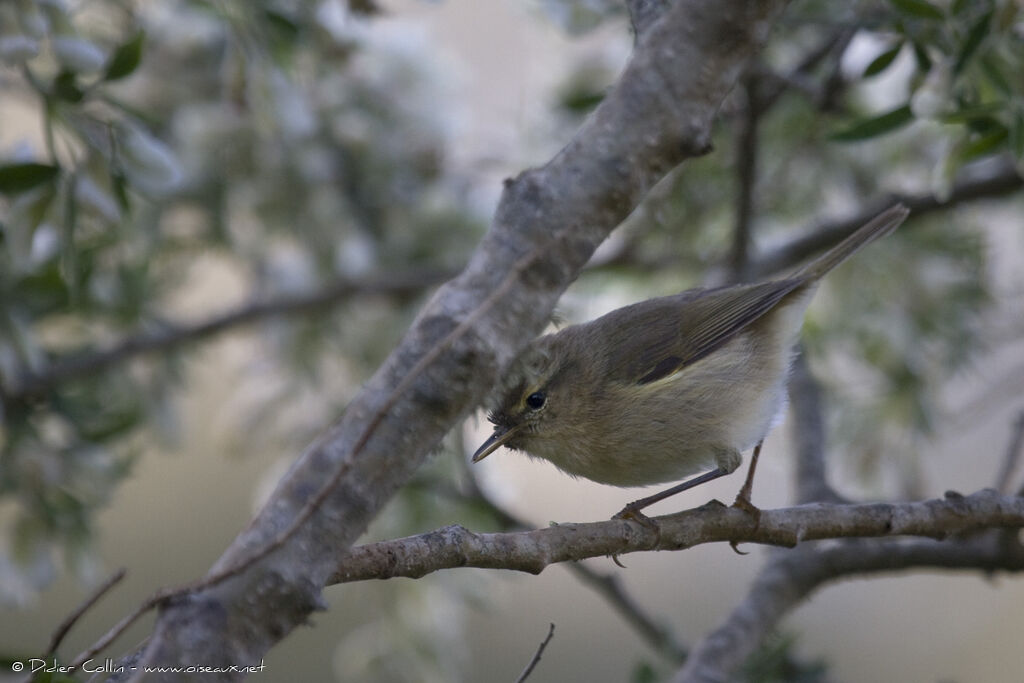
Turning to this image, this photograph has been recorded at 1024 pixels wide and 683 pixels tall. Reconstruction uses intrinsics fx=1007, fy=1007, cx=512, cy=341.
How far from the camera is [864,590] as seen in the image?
596 cm

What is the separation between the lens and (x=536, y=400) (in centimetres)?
227

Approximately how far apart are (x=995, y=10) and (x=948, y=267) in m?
1.30

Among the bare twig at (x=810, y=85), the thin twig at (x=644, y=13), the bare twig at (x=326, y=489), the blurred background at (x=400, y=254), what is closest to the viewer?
the bare twig at (x=326, y=489)

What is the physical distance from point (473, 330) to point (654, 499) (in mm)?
1055

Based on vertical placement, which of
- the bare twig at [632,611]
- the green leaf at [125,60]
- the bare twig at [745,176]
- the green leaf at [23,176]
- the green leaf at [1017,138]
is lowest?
the green leaf at [23,176]

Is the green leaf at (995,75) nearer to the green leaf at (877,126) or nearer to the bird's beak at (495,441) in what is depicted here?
the green leaf at (877,126)

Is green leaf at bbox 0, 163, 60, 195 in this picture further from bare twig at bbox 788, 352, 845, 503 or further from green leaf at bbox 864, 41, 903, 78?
bare twig at bbox 788, 352, 845, 503

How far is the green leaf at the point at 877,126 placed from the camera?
200 cm

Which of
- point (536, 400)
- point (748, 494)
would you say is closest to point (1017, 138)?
point (748, 494)

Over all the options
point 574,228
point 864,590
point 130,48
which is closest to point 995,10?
point 574,228

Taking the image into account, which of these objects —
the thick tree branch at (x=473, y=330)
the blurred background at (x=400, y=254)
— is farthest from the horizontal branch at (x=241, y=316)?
the thick tree branch at (x=473, y=330)

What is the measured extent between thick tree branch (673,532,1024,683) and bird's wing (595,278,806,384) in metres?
0.52

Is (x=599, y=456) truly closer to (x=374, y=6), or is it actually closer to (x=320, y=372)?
(x=374, y=6)

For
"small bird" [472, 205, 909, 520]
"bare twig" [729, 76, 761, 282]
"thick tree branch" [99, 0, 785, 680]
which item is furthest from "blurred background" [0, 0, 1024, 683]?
"thick tree branch" [99, 0, 785, 680]
